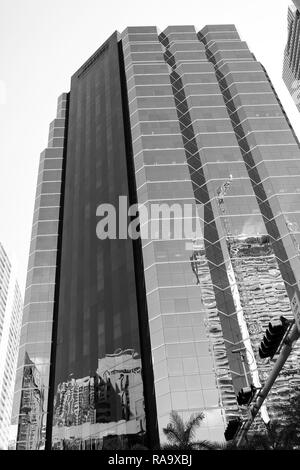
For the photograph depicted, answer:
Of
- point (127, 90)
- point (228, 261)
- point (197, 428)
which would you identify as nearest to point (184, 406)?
point (197, 428)

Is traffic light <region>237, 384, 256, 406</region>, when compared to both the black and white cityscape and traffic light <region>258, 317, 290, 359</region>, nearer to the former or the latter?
traffic light <region>258, 317, 290, 359</region>

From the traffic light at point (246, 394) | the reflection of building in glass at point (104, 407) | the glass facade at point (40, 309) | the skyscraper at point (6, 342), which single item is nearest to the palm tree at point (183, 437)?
the reflection of building in glass at point (104, 407)

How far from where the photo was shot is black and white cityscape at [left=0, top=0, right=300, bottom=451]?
4653cm

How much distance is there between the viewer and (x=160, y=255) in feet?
185

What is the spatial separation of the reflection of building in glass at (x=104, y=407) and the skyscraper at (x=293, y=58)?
143m

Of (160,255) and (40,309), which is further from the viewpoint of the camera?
(40,309)

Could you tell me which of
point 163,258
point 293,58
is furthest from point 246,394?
point 293,58

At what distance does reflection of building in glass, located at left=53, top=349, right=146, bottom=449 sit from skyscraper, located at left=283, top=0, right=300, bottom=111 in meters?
143

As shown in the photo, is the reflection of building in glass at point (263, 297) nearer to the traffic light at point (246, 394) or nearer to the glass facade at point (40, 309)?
the glass facade at point (40, 309)

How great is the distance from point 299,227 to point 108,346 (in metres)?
27.9

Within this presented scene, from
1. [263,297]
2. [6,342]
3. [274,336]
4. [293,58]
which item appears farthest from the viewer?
[6,342]

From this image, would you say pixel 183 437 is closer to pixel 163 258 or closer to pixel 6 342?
pixel 163 258

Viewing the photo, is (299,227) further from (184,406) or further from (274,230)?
(184,406)

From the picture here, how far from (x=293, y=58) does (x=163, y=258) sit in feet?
460
